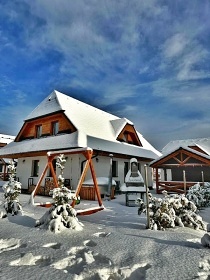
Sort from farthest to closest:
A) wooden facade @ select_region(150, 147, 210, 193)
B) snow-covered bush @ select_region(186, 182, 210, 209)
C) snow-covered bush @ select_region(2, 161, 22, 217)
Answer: wooden facade @ select_region(150, 147, 210, 193) < snow-covered bush @ select_region(186, 182, 210, 209) < snow-covered bush @ select_region(2, 161, 22, 217)

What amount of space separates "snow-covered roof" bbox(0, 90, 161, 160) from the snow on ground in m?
8.30

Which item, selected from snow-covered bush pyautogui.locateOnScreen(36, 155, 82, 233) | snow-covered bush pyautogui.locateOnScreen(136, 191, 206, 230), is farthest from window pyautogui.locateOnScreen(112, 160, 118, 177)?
snow-covered bush pyautogui.locateOnScreen(36, 155, 82, 233)

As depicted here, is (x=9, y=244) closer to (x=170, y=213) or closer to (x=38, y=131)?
(x=170, y=213)

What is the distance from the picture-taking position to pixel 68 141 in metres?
13.2

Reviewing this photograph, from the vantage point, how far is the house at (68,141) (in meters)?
13.9

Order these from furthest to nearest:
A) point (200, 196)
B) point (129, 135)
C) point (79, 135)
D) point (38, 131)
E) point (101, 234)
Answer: point (129, 135)
point (38, 131)
point (79, 135)
point (200, 196)
point (101, 234)

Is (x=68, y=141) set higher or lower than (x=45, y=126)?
lower

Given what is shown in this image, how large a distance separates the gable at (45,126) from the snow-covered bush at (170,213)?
9.56 m

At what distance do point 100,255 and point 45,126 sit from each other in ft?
47.0

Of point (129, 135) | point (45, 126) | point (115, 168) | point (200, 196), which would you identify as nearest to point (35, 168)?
point (45, 126)

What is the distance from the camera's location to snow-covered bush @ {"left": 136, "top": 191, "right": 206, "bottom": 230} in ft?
17.3

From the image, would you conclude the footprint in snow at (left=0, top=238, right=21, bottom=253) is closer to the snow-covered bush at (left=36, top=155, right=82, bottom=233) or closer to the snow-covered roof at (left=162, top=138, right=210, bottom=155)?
the snow-covered bush at (left=36, top=155, right=82, bottom=233)

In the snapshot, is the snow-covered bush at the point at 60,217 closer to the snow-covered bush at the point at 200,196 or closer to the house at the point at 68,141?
the snow-covered bush at the point at 200,196

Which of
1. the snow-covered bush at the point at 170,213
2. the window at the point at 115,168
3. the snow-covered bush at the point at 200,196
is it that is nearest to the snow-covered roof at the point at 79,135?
the window at the point at 115,168
